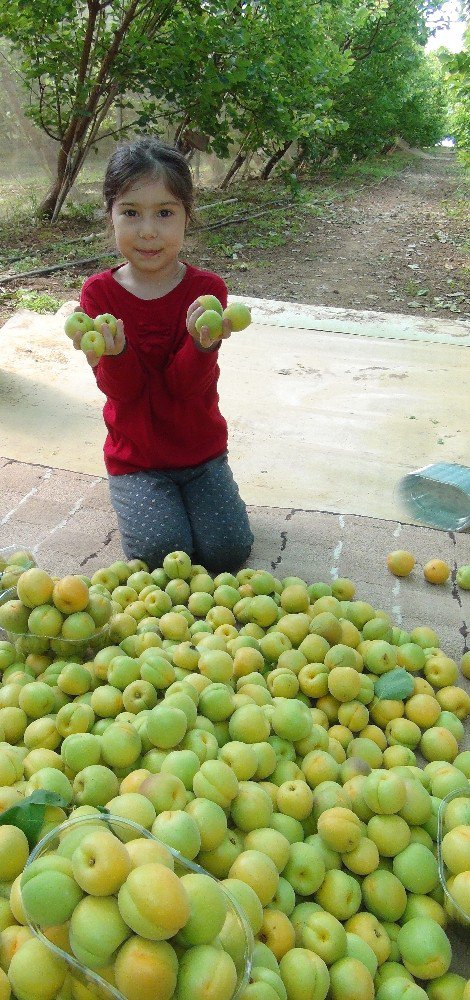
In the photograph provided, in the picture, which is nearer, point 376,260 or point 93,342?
point 93,342

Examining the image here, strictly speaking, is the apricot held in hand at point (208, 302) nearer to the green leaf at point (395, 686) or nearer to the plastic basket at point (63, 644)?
the plastic basket at point (63, 644)

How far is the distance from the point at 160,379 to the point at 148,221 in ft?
2.13

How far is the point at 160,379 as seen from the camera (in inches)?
123

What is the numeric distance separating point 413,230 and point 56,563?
9.91m

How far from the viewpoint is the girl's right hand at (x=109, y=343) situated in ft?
8.95

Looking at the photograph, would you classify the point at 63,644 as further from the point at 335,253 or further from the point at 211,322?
the point at 335,253

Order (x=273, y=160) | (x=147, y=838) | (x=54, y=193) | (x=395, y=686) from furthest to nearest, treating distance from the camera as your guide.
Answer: (x=273, y=160)
(x=54, y=193)
(x=395, y=686)
(x=147, y=838)

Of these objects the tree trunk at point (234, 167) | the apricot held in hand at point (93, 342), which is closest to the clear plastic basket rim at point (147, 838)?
the apricot held in hand at point (93, 342)

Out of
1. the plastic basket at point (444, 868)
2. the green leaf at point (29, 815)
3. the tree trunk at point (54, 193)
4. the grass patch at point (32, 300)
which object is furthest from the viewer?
the tree trunk at point (54, 193)

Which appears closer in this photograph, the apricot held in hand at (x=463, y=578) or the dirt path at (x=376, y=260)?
the apricot held in hand at (x=463, y=578)

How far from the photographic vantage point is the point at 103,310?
304 cm

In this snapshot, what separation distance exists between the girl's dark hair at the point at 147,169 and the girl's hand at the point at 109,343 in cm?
51

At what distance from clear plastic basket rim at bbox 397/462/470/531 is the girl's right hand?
160cm

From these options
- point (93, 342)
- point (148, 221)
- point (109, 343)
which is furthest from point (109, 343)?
point (148, 221)
